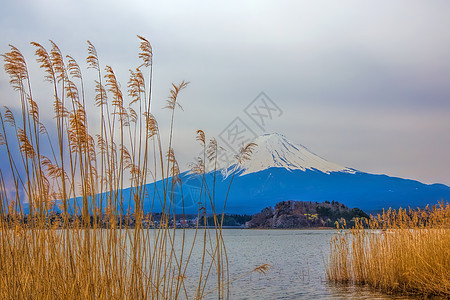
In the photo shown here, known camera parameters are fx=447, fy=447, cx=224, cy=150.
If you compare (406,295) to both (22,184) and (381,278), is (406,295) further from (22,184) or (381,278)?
(22,184)

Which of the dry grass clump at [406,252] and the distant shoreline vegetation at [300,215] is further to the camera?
the distant shoreline vegetation at [300,215]

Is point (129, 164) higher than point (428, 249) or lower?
higher

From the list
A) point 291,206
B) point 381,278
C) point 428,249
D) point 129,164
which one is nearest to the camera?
point 129,164

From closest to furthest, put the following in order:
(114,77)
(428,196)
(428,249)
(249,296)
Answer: (114,77) < (428,249) < (249,296) < (428,196)

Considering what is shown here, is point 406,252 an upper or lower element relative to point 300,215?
upper

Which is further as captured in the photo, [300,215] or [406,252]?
[300,215]

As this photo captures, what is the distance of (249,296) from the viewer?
12.0m

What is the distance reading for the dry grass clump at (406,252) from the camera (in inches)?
313

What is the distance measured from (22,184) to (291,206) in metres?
102

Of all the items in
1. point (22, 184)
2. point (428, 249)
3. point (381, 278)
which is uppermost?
point (22, 184)

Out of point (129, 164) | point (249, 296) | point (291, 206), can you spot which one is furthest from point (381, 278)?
point (291, 206)

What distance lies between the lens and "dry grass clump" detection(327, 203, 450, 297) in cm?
794

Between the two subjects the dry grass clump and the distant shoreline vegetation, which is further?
the distant shoreline vegetation

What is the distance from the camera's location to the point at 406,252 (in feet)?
27.6
